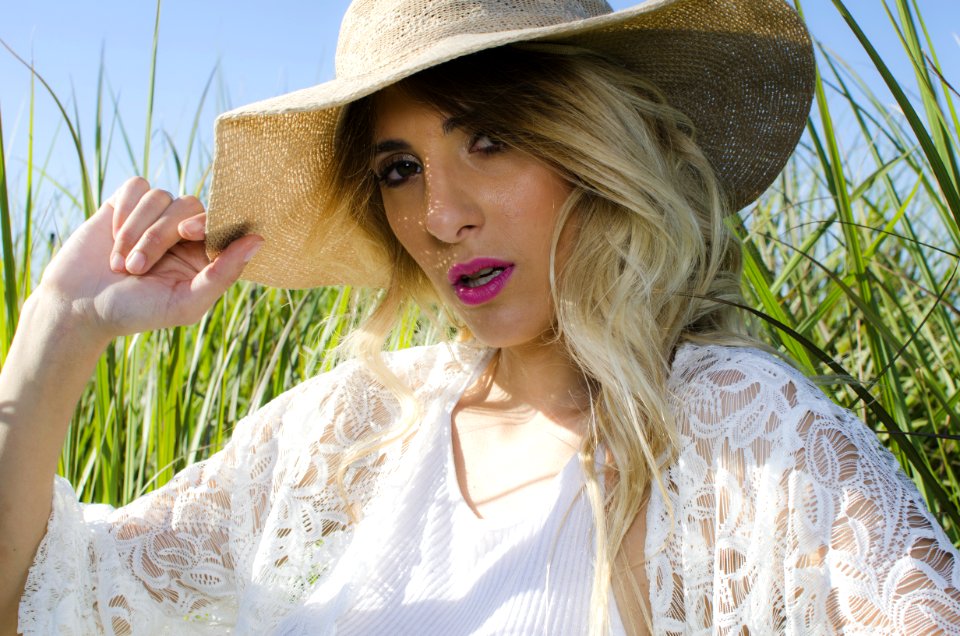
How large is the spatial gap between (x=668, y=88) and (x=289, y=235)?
2.88 ft

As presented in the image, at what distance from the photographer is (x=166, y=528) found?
6.11 ft

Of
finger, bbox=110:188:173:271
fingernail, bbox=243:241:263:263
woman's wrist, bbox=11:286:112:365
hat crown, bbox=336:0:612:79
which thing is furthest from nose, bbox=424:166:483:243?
woman's wrist, bbox=11:286:112:365

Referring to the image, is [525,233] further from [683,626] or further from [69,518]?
[69,518]

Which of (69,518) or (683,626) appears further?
(69,518)

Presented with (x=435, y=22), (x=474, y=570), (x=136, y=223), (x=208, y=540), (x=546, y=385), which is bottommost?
(x=474, y=570)

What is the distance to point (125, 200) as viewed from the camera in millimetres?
1788

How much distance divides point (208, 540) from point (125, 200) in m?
0.68

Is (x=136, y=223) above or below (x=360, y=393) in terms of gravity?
above

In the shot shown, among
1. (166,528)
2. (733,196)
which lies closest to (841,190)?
(733,196)

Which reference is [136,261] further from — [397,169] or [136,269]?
[397,169]

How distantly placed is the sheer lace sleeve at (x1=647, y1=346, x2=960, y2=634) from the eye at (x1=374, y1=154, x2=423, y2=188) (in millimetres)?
653

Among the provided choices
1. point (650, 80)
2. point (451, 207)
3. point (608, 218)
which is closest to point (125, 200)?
point (451, 207)

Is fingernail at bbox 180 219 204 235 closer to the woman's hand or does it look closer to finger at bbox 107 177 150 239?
the woman's hand

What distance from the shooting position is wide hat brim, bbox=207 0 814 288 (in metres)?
1.55
